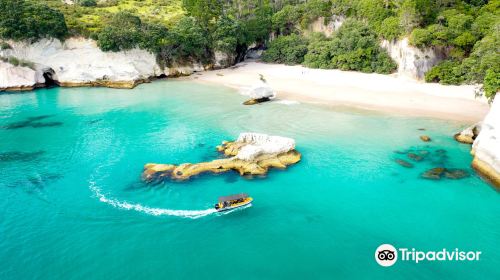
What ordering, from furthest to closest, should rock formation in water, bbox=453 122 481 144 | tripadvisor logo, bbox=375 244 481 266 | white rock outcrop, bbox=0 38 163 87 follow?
white rock outcrop, bbox=0 38 163 87 → rock formation in water, bbox=453 122 481 144 → tripadvisor logo, bbox=375 244 481 266

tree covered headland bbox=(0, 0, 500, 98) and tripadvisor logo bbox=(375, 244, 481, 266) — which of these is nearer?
tripadvisor logo bbox=(375, 244, 481, 266)

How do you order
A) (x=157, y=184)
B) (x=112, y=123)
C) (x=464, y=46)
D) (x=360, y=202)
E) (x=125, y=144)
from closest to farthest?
(x=360, y=202) < (x=157, y=184) < (x=125, y=144) < (x=112, y=123) < (x=464, y=46)

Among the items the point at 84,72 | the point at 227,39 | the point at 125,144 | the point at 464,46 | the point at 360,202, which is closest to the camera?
the point at 360,202

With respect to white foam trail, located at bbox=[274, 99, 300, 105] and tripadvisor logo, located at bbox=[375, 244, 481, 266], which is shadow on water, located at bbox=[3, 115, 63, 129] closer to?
white foam trail, located at bbox=[274, 99, 300, 105]

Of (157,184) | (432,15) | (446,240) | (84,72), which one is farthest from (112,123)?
(432,15)

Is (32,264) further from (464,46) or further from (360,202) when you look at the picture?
(464,46)

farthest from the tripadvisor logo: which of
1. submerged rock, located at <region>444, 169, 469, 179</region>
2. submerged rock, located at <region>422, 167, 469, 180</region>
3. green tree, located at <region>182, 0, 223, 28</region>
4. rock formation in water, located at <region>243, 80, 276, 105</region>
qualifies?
green tree, located at <region>182, 0, 223, 28</region>
